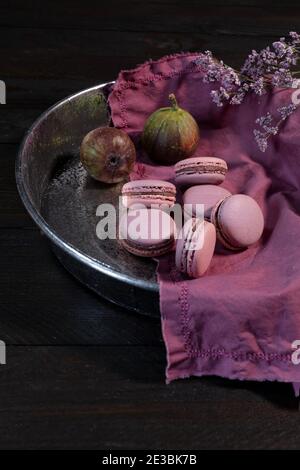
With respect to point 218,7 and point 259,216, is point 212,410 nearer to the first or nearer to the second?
point 259,216

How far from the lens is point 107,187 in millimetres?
707

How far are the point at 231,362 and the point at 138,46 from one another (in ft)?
2.14

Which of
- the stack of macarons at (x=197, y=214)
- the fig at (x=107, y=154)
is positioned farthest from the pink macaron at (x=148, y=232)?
the fig at (x=107, y=154)

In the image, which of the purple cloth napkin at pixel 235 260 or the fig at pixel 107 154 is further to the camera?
the fig at pixel 107 154

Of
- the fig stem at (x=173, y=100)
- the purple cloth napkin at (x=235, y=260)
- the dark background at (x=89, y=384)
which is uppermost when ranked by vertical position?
the fig stem at (x=173, y=100)

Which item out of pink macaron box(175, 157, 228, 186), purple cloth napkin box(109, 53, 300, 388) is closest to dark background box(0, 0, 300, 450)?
purple cloth napkin box(109, 53, 300, 388)

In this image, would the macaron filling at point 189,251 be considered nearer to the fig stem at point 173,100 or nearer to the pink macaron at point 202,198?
the pink macaron at point 202,198

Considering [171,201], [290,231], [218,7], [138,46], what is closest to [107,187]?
[171,201]

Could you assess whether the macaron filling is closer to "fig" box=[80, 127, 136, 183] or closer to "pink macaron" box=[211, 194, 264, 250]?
"pink macaron" box=[211, 194, 264, 250]

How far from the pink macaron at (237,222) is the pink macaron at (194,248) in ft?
0.09

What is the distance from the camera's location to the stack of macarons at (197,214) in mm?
545

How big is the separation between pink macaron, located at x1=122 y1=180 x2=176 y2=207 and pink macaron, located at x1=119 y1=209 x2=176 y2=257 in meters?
0.04

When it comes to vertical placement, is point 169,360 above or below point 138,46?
below

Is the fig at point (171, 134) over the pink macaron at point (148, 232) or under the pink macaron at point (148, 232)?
over
